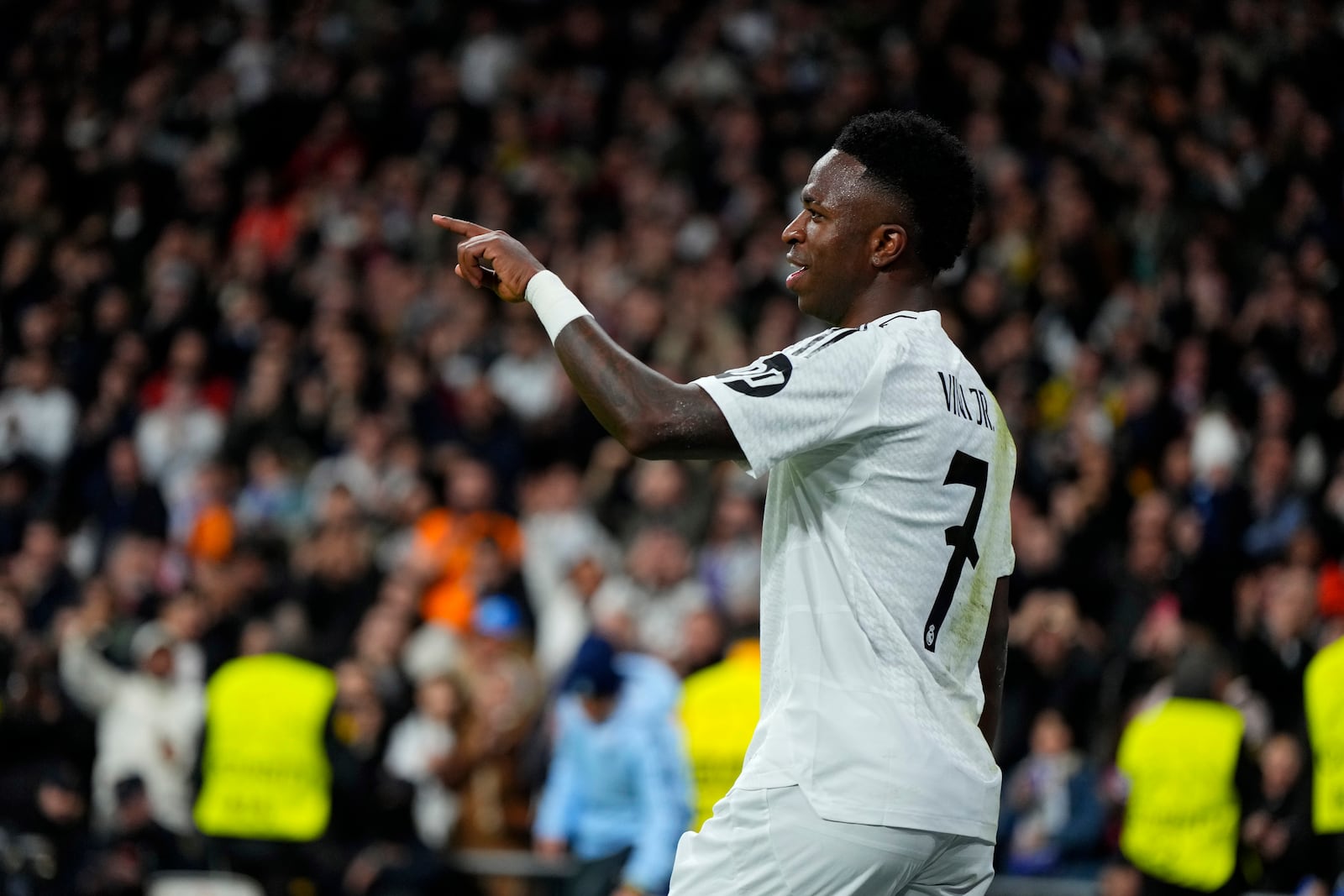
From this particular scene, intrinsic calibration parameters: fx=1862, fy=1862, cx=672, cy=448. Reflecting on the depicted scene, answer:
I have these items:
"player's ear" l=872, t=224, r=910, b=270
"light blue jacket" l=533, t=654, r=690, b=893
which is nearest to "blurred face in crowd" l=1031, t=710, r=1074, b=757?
"light blue jacket" l=533, t=654, r=690, b=893

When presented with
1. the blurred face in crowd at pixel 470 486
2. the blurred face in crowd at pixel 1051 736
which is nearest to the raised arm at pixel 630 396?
the blurred face in crowd at pixel 1051 736

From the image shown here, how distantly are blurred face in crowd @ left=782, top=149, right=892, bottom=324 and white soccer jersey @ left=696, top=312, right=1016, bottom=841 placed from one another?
0.43 ft

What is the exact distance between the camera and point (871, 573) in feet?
10.7

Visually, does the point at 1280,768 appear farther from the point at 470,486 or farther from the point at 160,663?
the point at 160,663

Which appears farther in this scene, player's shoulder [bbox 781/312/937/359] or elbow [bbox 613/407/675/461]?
player's shoulder [bbox 781/312/937/359]

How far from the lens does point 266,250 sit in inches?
573

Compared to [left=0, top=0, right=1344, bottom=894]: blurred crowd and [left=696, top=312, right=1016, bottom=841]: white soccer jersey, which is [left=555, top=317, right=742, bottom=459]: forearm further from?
[left=0, top=0, right=1344, bottom=894]: blurred crowd

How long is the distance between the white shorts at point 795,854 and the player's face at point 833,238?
94 centimetres

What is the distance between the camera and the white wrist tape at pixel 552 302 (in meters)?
3.27

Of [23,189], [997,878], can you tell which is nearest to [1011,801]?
[997,878]

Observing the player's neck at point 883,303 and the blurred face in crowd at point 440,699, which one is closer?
the player's neck at point 883,303

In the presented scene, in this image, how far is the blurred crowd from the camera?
30.3 ft

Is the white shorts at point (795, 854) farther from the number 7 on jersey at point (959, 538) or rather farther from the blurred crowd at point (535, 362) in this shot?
the blurred crowd at point (535, 362)

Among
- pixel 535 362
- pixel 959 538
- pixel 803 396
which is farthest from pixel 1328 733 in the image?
pixel 535 362
